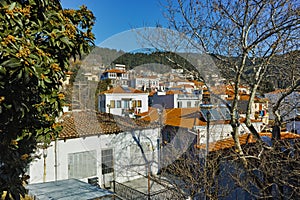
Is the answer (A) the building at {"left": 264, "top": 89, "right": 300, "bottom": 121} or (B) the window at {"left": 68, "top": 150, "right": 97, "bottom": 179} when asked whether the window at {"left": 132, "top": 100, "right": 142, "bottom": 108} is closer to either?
(B) the window at {"left": 68, "top": 150, "right": 97, "bottom": 179}

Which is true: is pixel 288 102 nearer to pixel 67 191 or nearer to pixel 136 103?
pixel 67 191

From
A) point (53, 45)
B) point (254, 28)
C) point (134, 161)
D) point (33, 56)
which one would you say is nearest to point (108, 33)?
point (254, 28)

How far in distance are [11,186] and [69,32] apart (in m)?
1.52

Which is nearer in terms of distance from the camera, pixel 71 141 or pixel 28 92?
pixel 28 92

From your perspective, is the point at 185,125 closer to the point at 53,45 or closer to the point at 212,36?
the point at 212,36

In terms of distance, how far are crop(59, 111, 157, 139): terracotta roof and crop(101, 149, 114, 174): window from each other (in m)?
0.70

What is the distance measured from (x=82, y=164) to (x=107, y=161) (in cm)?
91

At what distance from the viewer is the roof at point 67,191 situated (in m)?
4.08

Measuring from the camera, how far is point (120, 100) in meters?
15.6

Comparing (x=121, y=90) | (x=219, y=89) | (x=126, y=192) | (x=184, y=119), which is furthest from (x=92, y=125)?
(x=121, y=90)

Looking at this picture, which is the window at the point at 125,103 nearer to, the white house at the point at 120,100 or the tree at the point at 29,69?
the white house at the point at 120,100

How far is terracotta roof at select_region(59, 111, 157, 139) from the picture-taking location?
6.99 m

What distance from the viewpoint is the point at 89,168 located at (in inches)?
282

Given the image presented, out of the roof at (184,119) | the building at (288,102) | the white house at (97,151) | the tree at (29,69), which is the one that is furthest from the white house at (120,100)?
the tree at (29,69)
